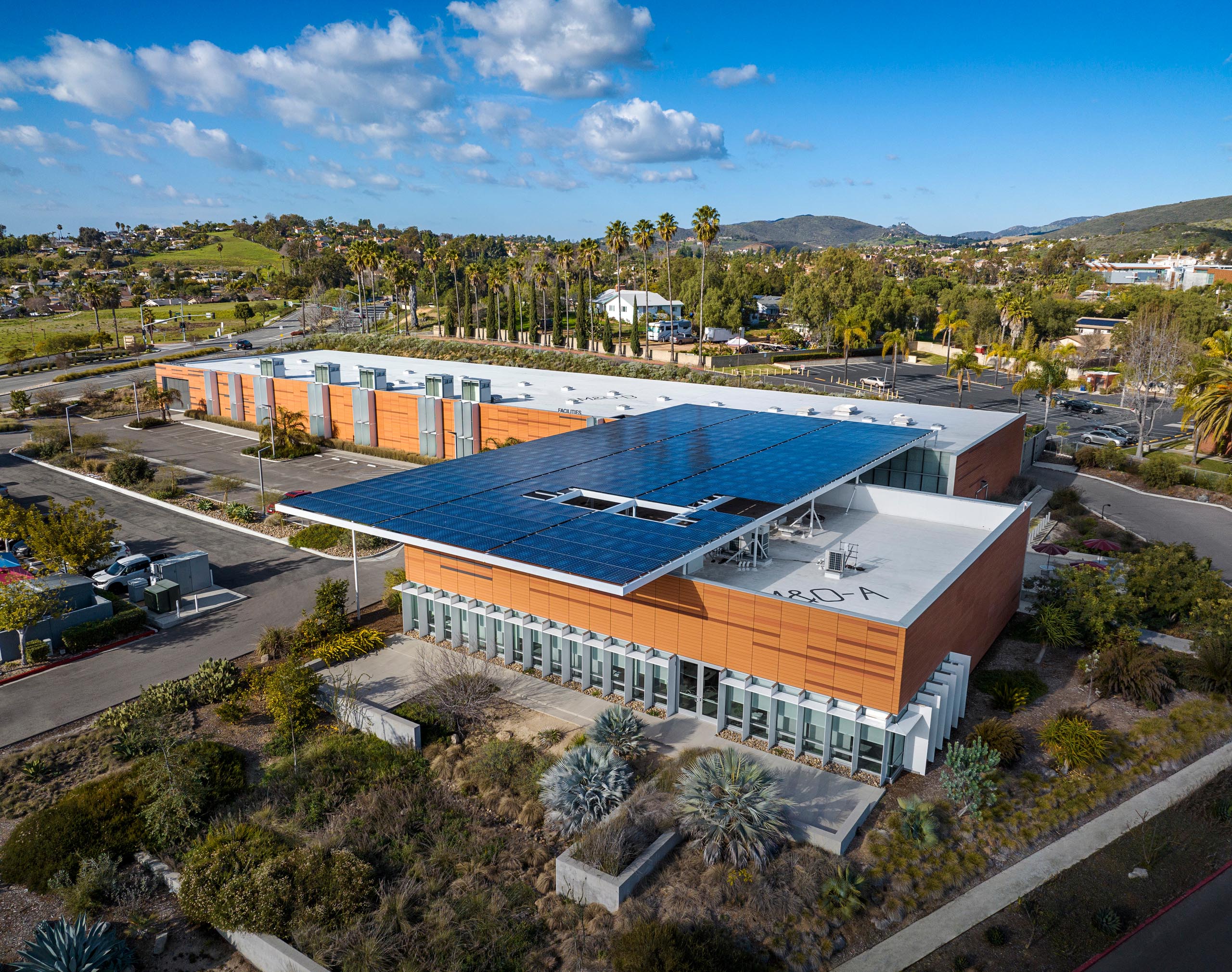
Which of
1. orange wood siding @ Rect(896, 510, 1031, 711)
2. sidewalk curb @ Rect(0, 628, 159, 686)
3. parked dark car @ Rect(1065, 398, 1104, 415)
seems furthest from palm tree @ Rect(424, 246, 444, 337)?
orange wood siding @ Rect(896, 510, 1031, 711)

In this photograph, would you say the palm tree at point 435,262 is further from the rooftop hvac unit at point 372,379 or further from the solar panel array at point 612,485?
the solar panel array at point 612,485

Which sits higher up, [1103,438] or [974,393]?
[974,393]

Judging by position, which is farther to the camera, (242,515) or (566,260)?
(566,260)

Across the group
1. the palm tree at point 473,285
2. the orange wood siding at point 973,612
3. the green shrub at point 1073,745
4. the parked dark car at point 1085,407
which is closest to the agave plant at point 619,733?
the orange wood siding at point 973,612

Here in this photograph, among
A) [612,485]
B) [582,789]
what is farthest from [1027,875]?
[612,485]

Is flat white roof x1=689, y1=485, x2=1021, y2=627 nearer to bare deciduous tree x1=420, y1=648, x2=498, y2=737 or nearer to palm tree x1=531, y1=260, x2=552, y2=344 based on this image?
bare deciduous tree x1=420, y1=648, x2=498, y2=737

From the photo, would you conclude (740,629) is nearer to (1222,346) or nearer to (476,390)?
(476,390)
